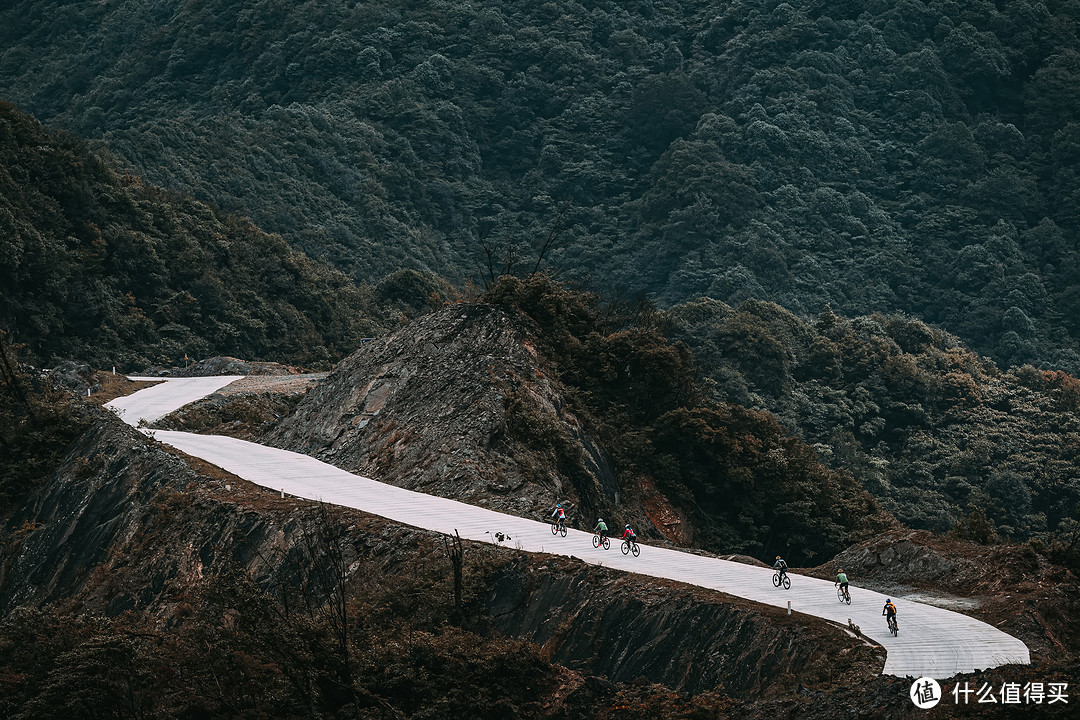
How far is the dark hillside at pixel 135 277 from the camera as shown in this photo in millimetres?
63469

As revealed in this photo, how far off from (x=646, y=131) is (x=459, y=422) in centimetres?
12566

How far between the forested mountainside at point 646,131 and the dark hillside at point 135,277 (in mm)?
34021

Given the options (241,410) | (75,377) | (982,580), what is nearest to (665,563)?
(982,580)

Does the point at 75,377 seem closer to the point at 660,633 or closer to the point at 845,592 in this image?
the point at 660,633

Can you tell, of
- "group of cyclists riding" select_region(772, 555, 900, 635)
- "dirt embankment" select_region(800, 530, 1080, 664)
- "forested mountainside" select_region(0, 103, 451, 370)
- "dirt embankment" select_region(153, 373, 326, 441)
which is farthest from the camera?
"forested mountainside" select_region(0, 103, 451, 370)

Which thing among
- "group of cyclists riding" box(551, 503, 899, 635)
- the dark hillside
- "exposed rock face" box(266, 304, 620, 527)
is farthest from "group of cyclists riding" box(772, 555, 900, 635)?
the dark hillside

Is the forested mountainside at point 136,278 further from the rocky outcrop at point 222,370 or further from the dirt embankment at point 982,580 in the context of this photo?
the dirt embankment at point 982,580

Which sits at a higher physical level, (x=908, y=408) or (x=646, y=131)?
(x=908, y=408)

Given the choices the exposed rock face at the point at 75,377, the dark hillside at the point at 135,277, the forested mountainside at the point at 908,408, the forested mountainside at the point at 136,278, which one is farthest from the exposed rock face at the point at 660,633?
the forested mountainside at the point at 136,278

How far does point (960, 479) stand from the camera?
69312 millimetres

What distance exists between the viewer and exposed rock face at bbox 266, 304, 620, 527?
3322cm

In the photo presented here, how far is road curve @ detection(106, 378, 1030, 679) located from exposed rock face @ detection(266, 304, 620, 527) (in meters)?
0.96

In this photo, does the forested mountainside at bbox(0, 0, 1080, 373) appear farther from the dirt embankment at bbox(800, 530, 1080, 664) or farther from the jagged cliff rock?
the dirt embankment at bbox(800, 530, 1080, 664)

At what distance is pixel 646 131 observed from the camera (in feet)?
510
